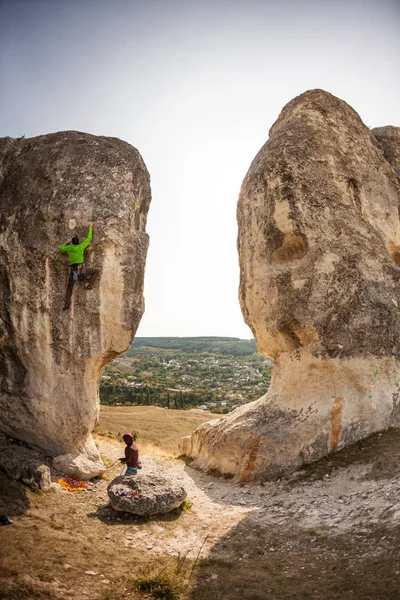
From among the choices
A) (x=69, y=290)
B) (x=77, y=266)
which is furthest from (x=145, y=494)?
(x=77, y=266)

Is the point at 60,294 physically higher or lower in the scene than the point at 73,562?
higher

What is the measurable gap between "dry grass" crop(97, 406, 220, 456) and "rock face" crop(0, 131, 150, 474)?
528cm

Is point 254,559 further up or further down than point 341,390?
further down

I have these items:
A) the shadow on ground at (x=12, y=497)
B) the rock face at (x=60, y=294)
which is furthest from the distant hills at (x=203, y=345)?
the shadow on ground at (x=12, y=497)

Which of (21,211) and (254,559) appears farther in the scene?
(21,211)

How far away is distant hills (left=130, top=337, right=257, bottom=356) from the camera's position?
107250 mm

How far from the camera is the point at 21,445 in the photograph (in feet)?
35.8

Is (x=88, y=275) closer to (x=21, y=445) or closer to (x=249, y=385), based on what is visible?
(x=21, y=445)

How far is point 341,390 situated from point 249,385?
45393 mm

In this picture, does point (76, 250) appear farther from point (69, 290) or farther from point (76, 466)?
point (76, 466)

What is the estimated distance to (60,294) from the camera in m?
11.4

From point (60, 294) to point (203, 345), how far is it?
109601mm

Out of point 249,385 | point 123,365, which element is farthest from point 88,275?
point 123,365

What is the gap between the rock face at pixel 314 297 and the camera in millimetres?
11047
